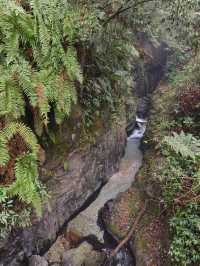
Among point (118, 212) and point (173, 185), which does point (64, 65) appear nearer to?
point (173, 185)

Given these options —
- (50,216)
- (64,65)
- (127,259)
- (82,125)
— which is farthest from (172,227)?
(64,65)

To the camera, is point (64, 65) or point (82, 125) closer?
point (64, 65)

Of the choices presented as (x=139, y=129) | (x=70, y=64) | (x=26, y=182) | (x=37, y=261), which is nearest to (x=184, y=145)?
(x=70, y=64)

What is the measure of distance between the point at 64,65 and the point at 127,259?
14.7ft

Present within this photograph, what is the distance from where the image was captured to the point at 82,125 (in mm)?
7570

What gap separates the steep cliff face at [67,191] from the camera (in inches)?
229

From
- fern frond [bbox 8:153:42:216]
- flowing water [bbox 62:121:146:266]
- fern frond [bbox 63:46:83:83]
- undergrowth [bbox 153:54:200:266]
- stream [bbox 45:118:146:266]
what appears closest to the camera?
fern frond [bbox 8:153:42:216]

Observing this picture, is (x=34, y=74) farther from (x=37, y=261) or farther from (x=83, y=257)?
(x=83, y=257)

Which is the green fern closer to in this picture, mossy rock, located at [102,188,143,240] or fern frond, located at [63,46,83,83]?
fern frond, located at [63,46,83,83]

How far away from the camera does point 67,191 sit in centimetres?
721

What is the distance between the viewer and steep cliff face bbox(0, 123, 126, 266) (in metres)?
5.82

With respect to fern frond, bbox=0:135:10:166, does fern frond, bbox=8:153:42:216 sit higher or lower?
lower

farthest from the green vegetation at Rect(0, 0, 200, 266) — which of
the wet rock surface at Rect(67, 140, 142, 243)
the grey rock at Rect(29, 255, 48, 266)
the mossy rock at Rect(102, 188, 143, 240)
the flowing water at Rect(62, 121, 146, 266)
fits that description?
the wet rock surface at Rect(67, 140, 142, 243)

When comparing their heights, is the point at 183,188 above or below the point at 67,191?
above
